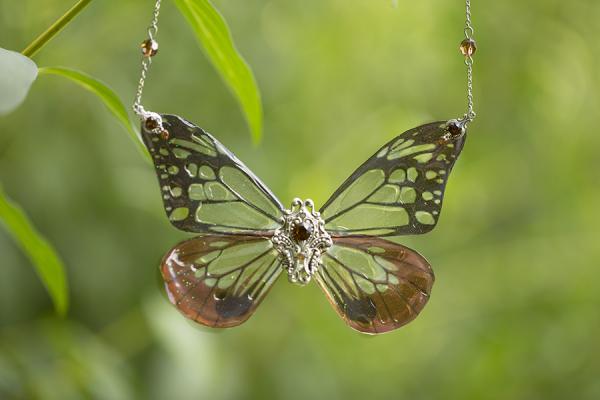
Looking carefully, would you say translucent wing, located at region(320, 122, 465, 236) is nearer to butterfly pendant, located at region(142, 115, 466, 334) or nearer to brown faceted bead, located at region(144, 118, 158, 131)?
butterfly pendant, located at region(142, 115, 466, 334)

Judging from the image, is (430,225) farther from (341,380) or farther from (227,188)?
(341,380)

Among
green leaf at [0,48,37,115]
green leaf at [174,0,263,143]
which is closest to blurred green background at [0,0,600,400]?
green leaf at [174,0,263,143]

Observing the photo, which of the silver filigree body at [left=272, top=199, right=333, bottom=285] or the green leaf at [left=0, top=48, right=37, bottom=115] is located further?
the silver filigree body at [left=272, top=199, right=333, bottom=285]

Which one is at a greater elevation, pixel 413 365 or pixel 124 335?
pixel 413 365

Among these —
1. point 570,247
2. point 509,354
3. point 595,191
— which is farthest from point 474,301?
point 595,191

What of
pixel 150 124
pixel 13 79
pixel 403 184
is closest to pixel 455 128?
pixel 403 184

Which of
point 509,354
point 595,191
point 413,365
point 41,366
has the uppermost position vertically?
point 595,191

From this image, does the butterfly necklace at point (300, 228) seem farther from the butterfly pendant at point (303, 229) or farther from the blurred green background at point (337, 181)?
the blurred green background at point (337, 181)

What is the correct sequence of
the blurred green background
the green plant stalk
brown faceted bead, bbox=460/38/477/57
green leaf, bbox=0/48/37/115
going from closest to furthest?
1. green leaf, bbox=0/48/37/115
2. the green plant stalk
3. brown faceted bead, bbox=460/38/477/57
4. the blurred green background
